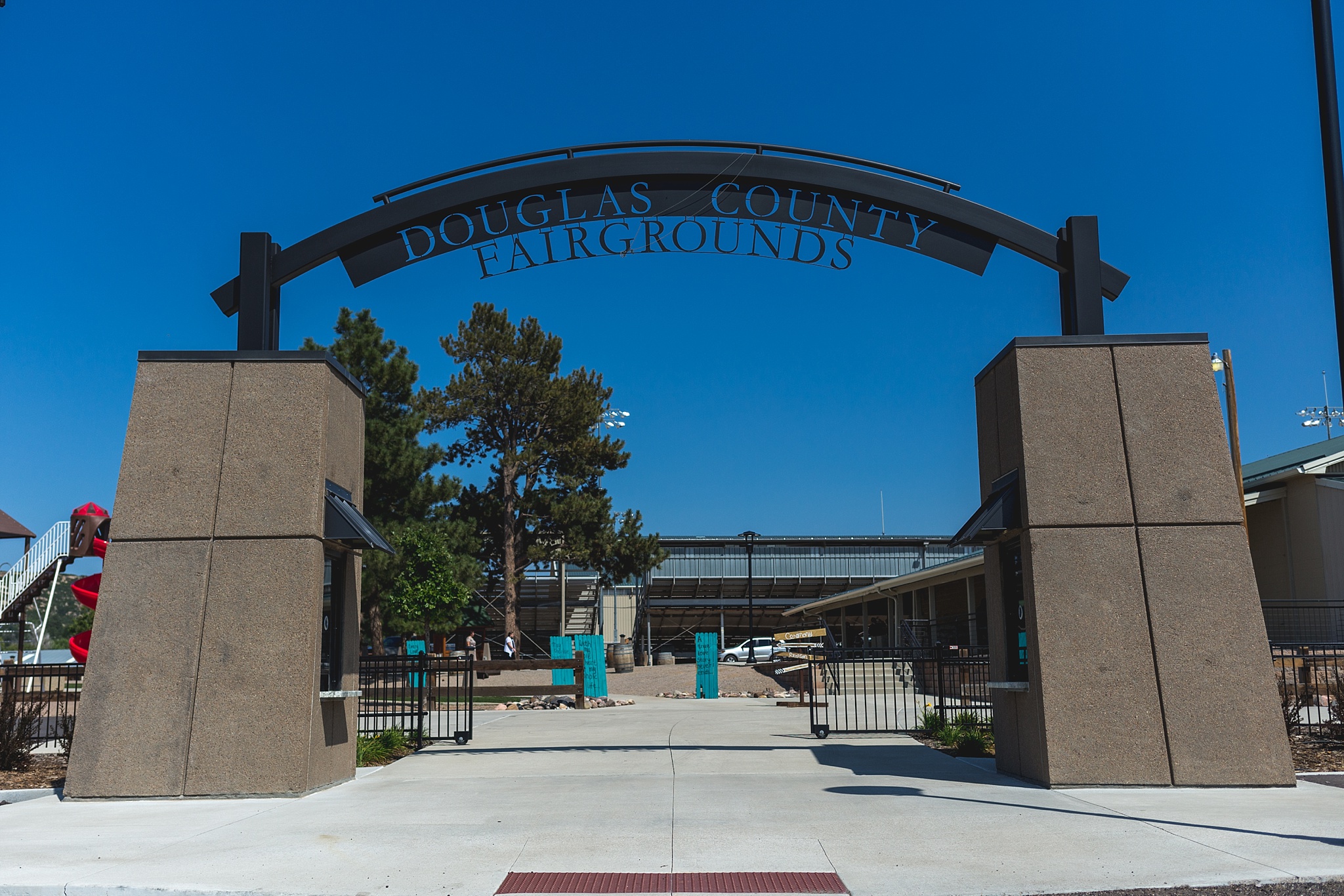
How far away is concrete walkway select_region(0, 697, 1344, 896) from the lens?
6047 millimetres

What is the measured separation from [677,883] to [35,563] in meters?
31.6

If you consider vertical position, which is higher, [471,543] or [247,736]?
[471,543]

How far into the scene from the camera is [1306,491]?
24.8 meters

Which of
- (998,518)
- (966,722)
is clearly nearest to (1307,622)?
(966,722)

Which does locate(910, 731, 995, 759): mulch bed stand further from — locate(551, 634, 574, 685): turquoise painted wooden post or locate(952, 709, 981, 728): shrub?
locate(551, 634, 574, 685): turquoise painted wooden post

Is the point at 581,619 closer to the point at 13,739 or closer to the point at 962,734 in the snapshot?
the point at 962,734

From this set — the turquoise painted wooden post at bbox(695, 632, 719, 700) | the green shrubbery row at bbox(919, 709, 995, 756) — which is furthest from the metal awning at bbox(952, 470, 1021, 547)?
the turquoise painted wooden post at bbox(695, 632, 719, 700)

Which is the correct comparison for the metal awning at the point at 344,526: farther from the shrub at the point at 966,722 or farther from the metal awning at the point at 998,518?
the shrub at the point at 966,722

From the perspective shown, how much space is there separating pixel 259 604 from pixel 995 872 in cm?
669

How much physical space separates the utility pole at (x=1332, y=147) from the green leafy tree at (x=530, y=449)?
34308 mm

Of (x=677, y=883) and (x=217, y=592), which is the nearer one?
(x=677, y=883)

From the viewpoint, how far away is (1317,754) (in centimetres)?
1122

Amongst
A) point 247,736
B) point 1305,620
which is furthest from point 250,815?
point 1305,620

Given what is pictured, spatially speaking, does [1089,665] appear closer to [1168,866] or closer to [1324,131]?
[1168,866]
